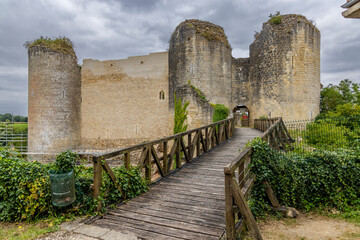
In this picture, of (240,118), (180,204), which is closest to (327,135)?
(180,204)

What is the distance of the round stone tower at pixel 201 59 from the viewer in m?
15.3

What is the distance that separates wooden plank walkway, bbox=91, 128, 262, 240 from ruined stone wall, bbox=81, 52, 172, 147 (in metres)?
12.4

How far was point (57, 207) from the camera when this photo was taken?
12.8 feet

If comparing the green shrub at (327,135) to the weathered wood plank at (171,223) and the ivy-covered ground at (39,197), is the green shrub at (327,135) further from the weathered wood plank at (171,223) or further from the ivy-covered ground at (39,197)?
the ivy-covered ground at (39,197)

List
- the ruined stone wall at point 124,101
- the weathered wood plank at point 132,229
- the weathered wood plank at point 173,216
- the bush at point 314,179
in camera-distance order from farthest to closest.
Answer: the ruined stone wall at point 124,101 → the bush at point 314,179 → the weathered wood plank at point 173,216 → the weathered wood plank at point 132,229

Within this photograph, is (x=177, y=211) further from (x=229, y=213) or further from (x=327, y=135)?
(x=327, y=135)

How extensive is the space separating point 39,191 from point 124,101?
15933 mm

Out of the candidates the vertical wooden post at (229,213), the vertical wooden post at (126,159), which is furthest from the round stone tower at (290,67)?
the vertical wooden post at (229,213)

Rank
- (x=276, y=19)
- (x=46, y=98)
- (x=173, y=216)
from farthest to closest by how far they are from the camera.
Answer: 1. (x=46, y=98)
2. (x=276, y=19)
3. (x=173, y=216)

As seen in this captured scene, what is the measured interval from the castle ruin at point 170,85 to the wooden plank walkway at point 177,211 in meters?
9.40

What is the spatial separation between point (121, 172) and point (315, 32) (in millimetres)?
16796

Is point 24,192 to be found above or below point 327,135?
below

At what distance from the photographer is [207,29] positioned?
15.7 meters

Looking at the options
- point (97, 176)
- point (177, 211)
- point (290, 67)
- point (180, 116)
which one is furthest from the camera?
point (290, 67)
